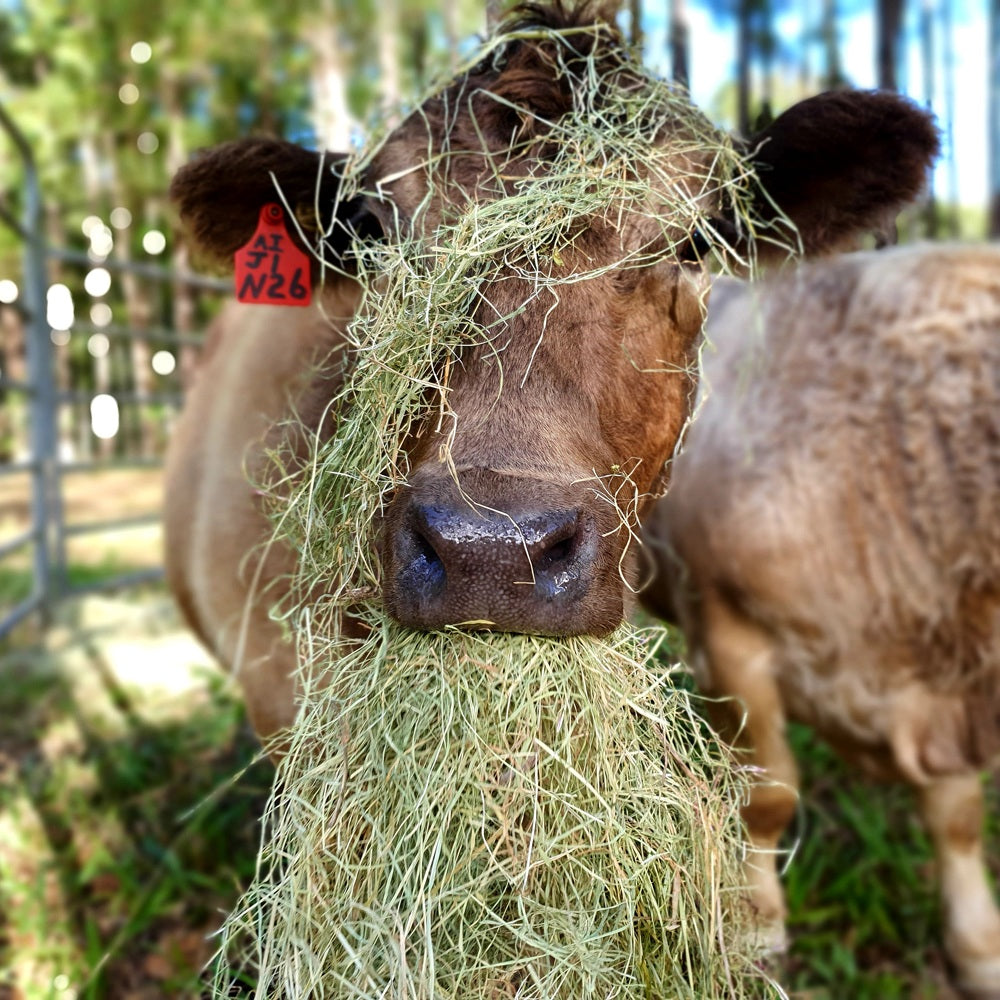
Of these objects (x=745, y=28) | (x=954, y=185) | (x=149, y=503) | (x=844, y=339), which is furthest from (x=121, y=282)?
(x=844, y=339)

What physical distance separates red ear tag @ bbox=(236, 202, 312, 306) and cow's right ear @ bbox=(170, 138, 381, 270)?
0.15 ft

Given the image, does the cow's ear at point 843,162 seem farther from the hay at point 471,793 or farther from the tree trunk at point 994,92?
the tree trunk at point 994,92

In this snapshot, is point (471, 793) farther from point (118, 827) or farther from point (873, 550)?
point (118, 827)

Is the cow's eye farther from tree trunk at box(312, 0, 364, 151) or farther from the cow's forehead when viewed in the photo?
tree trunk at box(312, 0, 364, 151)

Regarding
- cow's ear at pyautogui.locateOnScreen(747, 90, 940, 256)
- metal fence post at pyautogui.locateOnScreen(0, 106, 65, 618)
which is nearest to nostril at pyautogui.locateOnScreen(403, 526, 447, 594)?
cow's ear at pyautogui.locateOnScreen(747, 90, 940, 256)

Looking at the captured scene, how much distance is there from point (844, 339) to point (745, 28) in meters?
13.6

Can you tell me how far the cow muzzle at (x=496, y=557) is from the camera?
4.53 feet

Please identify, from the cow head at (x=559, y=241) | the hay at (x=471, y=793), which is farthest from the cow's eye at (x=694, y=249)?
the hay at (x=471, y=793)

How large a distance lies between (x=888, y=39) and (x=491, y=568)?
41.0 feet

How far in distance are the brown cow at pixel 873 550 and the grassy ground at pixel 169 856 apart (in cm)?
31

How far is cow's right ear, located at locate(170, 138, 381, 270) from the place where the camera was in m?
2.08

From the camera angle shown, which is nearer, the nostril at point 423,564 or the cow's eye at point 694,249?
the nostril at point 423,564

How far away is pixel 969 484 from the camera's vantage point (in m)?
2.86

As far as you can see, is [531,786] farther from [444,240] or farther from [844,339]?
[844,339]
